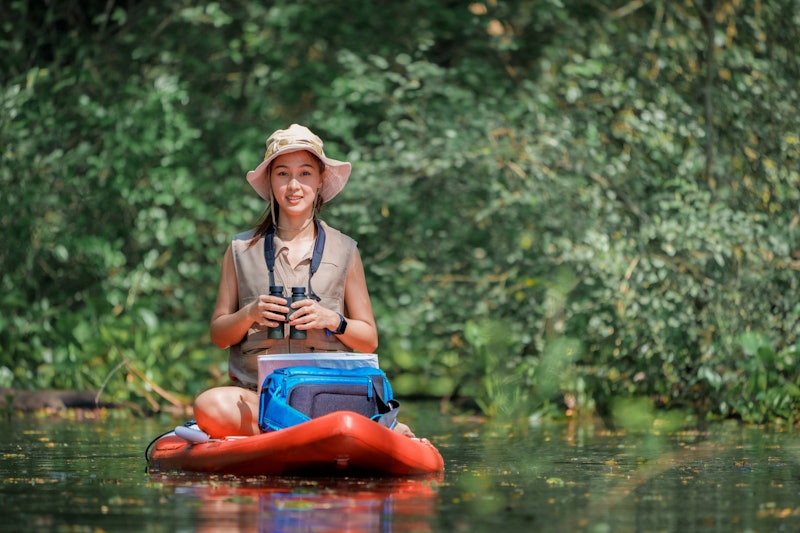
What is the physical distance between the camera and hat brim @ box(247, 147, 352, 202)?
6.82 m

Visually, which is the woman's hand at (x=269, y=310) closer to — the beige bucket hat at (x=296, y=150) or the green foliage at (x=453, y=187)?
the beige bucket hat at (x=296, y=150)

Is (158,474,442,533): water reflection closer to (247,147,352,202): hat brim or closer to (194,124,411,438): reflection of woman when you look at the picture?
(194,124,411,438): reflection of woman

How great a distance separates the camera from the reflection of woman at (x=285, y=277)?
6512 millimetres

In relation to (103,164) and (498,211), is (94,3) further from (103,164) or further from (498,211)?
(498,211)

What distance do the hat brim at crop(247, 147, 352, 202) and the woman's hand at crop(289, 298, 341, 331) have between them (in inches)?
28.9

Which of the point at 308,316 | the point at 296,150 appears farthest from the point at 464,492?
the point at 296,150

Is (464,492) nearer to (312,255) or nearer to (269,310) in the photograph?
(269,310)

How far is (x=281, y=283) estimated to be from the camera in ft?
22.0

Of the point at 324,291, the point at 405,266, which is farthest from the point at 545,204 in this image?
the point at 324,291

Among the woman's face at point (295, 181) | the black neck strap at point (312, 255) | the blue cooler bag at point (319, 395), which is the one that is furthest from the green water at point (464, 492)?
the woman's face at point (295, 181)

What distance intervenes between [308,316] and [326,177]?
0.88 metres

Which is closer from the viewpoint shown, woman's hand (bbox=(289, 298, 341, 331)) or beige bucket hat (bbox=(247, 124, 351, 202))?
woman's hand (bbox=(289, 298, 341, 331))

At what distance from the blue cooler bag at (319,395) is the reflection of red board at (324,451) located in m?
0.15

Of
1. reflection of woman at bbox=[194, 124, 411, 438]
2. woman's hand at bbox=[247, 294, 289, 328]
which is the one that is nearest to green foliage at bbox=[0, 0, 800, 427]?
reflection of woman at bbox=[194, 124, 411, 438]
